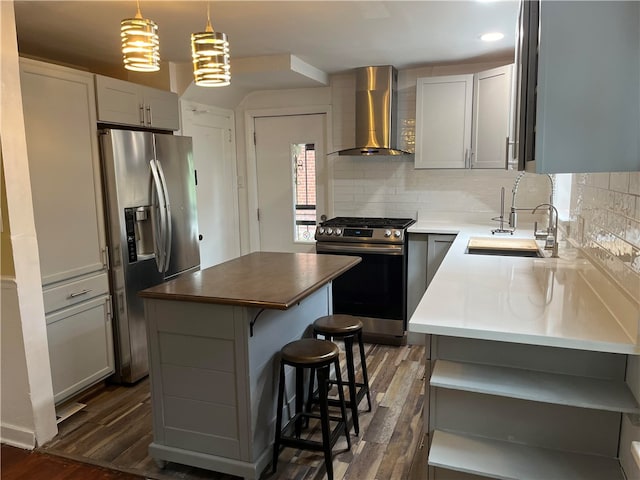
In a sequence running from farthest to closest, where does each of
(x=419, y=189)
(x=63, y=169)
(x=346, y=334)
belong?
(x=419, y=189) → (x=63, y=169) → (x=346, y=334)

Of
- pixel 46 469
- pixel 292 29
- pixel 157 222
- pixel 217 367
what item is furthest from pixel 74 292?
pixel 292 29

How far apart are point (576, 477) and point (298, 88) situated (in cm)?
398

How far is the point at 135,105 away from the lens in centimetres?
333

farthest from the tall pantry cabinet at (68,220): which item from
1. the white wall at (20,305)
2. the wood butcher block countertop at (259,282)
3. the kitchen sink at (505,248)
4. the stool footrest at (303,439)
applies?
the kitchen sink at (505,248)

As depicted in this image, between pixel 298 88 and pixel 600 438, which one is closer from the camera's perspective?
pixel 600 438

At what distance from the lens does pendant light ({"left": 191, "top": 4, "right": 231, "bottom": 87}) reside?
1.81 m

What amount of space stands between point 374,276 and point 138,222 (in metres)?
1.89

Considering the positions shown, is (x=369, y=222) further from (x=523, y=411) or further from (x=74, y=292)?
(x=523, y=411)

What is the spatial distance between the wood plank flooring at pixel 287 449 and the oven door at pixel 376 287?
647mm

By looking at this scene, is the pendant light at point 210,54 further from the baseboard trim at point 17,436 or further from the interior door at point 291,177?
the interior door at point 291,177

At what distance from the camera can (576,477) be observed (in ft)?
4.68

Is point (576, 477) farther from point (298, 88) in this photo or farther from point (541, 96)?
point (298, 88)

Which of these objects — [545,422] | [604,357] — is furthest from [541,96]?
[545,422]

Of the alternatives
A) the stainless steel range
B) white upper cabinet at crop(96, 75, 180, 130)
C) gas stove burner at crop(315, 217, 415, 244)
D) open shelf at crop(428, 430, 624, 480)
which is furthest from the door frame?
open shelf at crop(428, 430, 624, 480)
